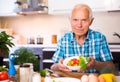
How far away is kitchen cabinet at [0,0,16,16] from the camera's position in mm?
3938

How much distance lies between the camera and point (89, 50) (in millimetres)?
1896

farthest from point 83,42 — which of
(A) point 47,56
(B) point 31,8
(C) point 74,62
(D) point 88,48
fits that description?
(B) point 31,8

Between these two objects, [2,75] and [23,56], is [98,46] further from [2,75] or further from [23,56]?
[2,75]

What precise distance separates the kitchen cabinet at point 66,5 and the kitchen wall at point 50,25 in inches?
11.6

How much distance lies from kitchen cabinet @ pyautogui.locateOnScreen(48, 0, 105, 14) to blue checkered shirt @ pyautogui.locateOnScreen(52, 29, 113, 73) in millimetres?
1575

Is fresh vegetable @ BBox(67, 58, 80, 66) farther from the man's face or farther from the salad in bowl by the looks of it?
the man's face

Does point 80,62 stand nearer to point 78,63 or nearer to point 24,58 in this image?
point 78,63

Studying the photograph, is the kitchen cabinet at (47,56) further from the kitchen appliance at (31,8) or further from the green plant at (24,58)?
the green plant at (24,58)

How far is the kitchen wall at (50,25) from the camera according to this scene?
12.0 ft

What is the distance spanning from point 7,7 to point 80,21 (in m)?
2.38

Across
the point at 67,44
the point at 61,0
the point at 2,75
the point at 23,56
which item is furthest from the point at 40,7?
the point at 2,75

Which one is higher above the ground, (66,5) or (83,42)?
(66,5)

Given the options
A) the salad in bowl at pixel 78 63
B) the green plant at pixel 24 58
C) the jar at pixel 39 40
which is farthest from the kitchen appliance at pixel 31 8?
the salad in bowl at pixel 78 63

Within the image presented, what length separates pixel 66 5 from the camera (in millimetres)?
3600
